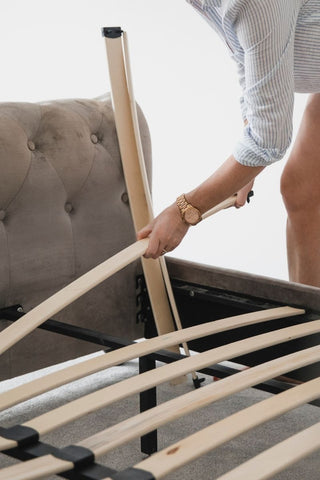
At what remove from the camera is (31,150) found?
2555mm

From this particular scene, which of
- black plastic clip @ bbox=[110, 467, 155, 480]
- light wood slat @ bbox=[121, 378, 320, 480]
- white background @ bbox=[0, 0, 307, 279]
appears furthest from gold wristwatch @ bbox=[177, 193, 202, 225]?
white background @ bbox=[0, 0, 307, 279]

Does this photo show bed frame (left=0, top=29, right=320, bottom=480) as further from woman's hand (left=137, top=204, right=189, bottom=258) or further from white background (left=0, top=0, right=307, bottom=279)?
white background (left=0, top=0, right=307, bottom=279)

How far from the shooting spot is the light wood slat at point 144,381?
178cm

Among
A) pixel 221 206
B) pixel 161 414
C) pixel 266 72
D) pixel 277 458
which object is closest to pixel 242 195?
pixel 221 206

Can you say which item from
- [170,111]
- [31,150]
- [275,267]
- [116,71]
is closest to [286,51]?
[116,71]

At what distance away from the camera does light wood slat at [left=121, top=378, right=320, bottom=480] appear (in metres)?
1.62

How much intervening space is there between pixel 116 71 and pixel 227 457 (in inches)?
43.7

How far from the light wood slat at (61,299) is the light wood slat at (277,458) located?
69cm

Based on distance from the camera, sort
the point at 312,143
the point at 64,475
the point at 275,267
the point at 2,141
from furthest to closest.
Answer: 1. the point at 275,267
2. the point at 312,143
3. the point at 2,141
4. the point at 64,475

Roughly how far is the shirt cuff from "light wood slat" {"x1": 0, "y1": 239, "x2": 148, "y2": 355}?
34cm

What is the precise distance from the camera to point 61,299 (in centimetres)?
224

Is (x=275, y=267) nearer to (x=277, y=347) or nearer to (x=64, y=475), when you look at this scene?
(x=277, y=347)

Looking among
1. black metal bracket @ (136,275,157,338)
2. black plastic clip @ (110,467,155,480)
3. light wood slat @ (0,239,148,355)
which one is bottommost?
black metal bracket @ (136,275,157,338)

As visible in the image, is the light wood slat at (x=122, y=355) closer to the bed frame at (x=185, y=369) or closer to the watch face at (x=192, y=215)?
the bed frame at (x=185, y=369)
